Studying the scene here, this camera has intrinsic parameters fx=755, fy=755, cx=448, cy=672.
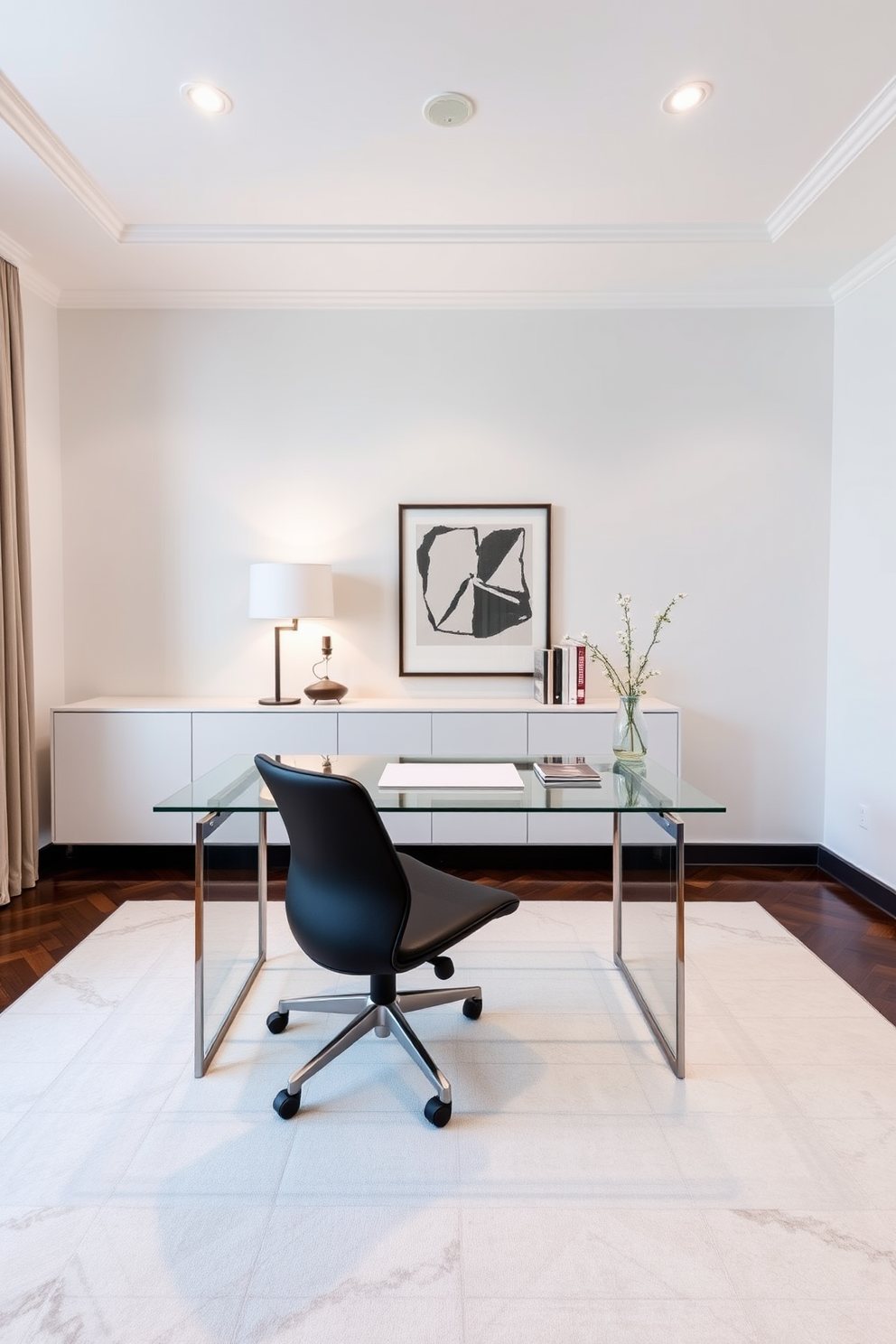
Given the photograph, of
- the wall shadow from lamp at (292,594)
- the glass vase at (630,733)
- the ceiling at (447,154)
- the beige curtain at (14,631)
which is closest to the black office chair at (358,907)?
the glass vase at (630,733)

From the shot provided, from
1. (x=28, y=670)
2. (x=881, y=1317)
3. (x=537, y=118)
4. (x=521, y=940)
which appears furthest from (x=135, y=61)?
(x=881, y=1317)

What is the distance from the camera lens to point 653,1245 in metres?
1.52

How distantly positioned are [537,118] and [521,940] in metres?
2.96

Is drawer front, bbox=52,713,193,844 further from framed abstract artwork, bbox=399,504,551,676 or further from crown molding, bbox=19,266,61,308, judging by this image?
crown molding, bbox=19,266,61,308

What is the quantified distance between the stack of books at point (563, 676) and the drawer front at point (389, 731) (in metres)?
0.63

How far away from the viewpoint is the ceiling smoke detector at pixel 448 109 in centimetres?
246

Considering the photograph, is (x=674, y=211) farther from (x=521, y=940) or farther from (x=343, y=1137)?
(x=343, y=1137)

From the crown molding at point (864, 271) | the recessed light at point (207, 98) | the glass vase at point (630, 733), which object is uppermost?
the recessed light at point (207, 98)

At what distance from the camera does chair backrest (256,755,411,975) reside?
5.66ft

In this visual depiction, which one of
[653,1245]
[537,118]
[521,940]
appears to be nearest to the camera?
[653,1245]

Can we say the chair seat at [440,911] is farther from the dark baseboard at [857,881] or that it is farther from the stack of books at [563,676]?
the dark baseboard at [857,881]

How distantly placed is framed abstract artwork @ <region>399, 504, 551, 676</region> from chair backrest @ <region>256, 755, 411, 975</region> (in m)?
2.21

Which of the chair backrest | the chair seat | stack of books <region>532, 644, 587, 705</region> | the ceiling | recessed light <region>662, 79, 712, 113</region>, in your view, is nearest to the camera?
the chair backrest

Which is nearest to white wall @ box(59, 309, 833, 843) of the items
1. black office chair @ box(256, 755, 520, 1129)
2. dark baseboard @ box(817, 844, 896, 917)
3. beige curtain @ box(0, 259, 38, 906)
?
dark baseboard @ box(817, 844, 896, 917)
